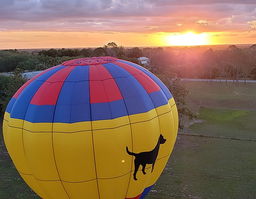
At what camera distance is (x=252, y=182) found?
12922 mm

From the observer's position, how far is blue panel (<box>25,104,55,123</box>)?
6.14 metres

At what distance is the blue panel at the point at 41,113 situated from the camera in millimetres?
6141

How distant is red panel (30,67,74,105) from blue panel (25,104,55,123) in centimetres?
8

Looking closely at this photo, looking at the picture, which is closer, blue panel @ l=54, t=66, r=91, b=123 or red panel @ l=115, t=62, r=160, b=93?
blue panel @ l=54, t=66, r=91, b=123

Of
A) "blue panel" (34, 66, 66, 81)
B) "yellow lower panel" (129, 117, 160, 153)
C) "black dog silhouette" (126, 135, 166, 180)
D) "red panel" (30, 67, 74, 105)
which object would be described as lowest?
"black dog silhouette" (126, 135, 166, 180)

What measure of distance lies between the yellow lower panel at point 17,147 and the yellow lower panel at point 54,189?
437mm

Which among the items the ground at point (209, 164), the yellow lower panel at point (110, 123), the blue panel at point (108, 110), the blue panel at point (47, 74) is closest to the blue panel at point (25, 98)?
the blue panel at point (47, 74)

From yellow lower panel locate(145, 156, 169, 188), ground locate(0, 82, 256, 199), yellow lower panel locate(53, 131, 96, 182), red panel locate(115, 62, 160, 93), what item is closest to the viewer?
yellow lower panel locate(53, 131, 96, 182)

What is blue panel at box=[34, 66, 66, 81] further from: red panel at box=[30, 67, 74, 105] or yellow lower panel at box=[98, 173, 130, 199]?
yellow lower panel at box=[98, 173, 130, 199]

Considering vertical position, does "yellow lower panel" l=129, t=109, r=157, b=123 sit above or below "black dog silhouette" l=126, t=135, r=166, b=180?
above

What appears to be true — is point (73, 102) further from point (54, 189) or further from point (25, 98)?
point (54, 189)

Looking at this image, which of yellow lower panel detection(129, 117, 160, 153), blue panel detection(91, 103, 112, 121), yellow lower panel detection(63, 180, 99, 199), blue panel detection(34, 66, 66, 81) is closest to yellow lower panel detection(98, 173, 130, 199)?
yellow lower panel detection(63, 180, 99, 199)

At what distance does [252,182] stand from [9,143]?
9690 millimetres

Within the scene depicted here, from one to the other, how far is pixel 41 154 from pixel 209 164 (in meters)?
10.6
